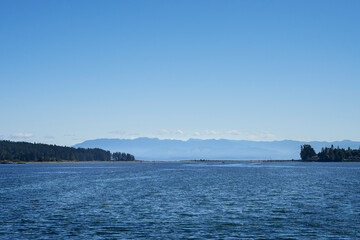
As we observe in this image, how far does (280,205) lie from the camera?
214 feet

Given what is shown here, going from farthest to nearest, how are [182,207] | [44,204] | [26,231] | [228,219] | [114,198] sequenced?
[114,198], [44,204], [182,207], [228,219], [26,231]

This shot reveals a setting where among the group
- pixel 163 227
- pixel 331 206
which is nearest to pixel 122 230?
pixel 163 227

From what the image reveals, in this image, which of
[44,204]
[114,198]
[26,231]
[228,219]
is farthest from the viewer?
[114,198]

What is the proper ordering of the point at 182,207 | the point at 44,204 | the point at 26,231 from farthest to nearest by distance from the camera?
the point at 44,204 → the point at 182,207 → the point at 26,231

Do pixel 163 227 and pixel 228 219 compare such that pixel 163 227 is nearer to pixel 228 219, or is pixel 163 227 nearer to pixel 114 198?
pixel 228 219

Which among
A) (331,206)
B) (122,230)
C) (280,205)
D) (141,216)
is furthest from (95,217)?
(331,206)

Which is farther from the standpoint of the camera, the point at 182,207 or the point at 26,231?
the point at 182,207

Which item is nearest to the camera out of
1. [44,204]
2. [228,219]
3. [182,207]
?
[228,219]

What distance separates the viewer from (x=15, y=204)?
68062 millimetres

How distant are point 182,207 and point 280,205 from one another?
17.7 m

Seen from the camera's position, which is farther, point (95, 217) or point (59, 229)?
point (95, 217)

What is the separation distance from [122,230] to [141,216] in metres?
9.50

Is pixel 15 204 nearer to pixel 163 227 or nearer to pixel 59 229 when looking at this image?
pixel 59 229

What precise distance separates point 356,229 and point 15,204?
5716 centimetres
